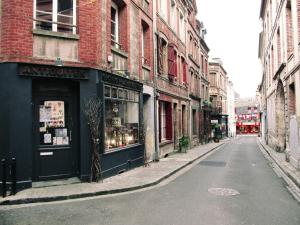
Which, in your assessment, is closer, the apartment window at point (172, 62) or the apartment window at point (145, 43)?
the apartment window at point (145, 43)

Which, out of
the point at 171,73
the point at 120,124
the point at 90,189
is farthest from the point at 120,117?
the point at 171,73

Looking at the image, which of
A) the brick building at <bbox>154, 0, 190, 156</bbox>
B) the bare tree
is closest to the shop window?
the bare tree

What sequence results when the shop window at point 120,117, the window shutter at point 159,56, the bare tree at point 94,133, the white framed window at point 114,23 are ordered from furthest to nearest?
1. the window shutter at point 159,56
2. the white framed window at point 114,23
3. the shop window at point 120,117
4. the bare tree at point 94,133

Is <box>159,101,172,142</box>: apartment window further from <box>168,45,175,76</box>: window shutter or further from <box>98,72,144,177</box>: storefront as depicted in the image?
<box>98,72,144,177</box>: storefront

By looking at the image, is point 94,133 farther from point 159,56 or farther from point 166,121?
point 166,121

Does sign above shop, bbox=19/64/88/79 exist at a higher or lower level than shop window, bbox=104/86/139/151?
higher

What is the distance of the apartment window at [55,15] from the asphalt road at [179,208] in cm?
554

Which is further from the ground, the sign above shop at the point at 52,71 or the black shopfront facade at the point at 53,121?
the sign above shop at the point at 52,71

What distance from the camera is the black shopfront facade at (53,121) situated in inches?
367

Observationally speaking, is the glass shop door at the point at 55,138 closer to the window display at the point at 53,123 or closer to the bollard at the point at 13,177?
the window display at the point at 53,123

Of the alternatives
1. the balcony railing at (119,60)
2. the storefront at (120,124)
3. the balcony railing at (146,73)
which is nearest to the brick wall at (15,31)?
the storefront at (120,124)

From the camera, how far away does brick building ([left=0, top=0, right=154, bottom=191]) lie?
936 cm

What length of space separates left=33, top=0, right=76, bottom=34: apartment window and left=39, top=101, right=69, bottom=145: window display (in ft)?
7.88

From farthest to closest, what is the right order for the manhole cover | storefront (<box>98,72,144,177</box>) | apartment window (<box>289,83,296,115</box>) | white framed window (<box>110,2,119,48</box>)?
apartment window (<box>289,83,296,115</box>) → white framed window (<box>110,2,119,48</box>) → storefront (<box>98,72,144,177</box>) → the manhole cover
